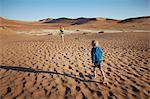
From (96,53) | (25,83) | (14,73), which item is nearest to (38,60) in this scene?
(14,73)

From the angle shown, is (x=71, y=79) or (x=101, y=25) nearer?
(x=71, y=79)

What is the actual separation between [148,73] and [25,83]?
13.8ft

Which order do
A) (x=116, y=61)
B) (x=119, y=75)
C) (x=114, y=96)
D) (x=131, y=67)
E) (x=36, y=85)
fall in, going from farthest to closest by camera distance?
(x=116, y=61) → (x=131, y=67) → (x=119, y=75) → (x=36, y=85) → (x=114, y=96)

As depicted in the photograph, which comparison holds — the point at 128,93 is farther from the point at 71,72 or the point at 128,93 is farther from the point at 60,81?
the point at 71,72

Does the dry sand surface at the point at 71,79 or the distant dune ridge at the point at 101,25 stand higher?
the dry sand surface at the point at 71,79

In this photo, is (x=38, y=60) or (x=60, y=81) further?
(x=38, y=60)

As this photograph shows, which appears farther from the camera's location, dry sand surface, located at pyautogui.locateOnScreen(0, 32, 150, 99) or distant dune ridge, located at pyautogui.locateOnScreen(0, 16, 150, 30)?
distant dune ridge, located at pyautogui.locateOnScreen(0, 16, 150, 30)

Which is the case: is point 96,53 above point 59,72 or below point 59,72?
above

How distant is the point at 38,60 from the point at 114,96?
5.30 meters

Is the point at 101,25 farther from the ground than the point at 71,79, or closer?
closer

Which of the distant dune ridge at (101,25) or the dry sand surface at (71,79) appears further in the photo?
the distant dune ridge at (101,25)

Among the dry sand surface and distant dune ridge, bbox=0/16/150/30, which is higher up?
the dry sand surface

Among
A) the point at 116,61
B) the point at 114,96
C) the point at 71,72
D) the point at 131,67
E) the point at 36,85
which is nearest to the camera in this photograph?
the point at 114,96

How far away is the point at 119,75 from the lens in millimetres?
7152
